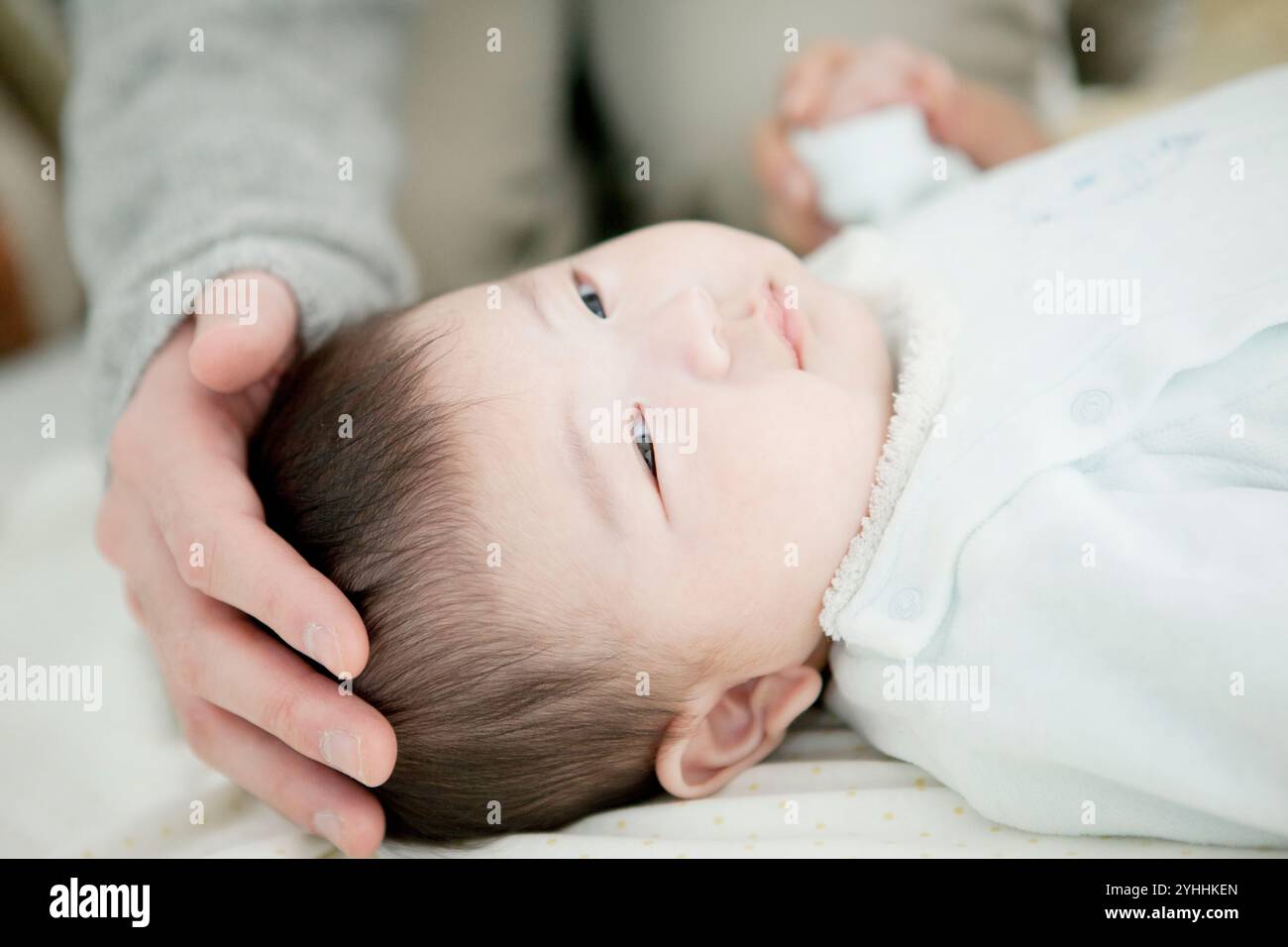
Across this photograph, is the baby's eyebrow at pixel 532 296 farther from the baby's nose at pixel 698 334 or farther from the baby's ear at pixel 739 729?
the baby's ear at pixel 739 729

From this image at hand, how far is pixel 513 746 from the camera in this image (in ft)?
2.76

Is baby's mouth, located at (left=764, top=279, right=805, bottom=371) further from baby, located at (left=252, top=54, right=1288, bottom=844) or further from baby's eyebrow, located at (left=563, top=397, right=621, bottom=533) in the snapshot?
baby's eyebrow, located at (left=563, top=397, right=621, bottom=533)

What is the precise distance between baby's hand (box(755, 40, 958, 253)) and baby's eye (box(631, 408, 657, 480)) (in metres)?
0.70

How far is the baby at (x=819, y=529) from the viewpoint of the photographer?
762 mm

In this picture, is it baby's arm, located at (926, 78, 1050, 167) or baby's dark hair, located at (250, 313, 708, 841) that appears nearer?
baby's dark hair, located at (250, 313, 708, 841)

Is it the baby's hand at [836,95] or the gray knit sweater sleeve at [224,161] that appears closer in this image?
the gray knit sweater sleeve at [224,161]

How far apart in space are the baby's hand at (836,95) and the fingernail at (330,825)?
3.42 ft

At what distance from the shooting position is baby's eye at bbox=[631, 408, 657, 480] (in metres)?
0.87

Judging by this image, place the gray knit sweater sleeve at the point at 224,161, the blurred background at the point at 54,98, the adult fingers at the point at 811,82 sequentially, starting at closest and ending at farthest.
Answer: the gray knit sweater sleeve at the point at 224,161 < the adult fingers at the point at 811,82 < the blurred background at the point at 54,98

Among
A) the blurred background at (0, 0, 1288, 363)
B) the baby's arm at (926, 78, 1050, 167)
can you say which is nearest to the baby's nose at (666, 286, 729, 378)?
the baby's arm at (926, 78, 1050, 167)

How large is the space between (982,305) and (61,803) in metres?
1.12

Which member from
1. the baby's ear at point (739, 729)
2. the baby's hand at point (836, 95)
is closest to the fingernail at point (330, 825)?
the baby's ear at point (739, 729)

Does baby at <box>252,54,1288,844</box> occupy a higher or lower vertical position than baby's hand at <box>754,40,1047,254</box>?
lower
